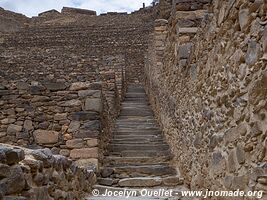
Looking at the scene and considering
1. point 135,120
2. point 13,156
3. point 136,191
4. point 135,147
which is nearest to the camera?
point 13,156

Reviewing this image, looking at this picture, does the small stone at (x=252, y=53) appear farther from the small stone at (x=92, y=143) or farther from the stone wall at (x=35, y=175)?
the small stone at (x=92, y=143)

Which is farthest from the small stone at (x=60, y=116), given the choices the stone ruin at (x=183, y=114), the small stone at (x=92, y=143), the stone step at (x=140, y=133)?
the stone step at (x=140, y=133)

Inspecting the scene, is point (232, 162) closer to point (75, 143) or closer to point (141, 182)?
point (141, 182)

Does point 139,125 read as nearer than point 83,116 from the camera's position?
No

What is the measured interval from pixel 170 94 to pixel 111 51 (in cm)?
1199

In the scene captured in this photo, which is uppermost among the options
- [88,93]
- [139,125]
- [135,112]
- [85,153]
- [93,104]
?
[88,93]

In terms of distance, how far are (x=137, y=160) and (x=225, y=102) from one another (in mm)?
3470

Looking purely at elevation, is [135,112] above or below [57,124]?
below

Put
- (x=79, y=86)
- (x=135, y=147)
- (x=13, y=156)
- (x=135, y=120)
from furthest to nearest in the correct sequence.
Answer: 1. (x=135, y=120)
2. (x=135, y=147)
3. (x=79, y=86)
4. (x=13, y=156)

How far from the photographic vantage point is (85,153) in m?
5.65

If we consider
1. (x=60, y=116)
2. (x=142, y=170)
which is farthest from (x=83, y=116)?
(x=142, y=170)

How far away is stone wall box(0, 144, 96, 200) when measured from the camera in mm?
2252

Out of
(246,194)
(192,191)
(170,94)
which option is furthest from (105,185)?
(246,194)

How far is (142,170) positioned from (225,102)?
3019 mm
